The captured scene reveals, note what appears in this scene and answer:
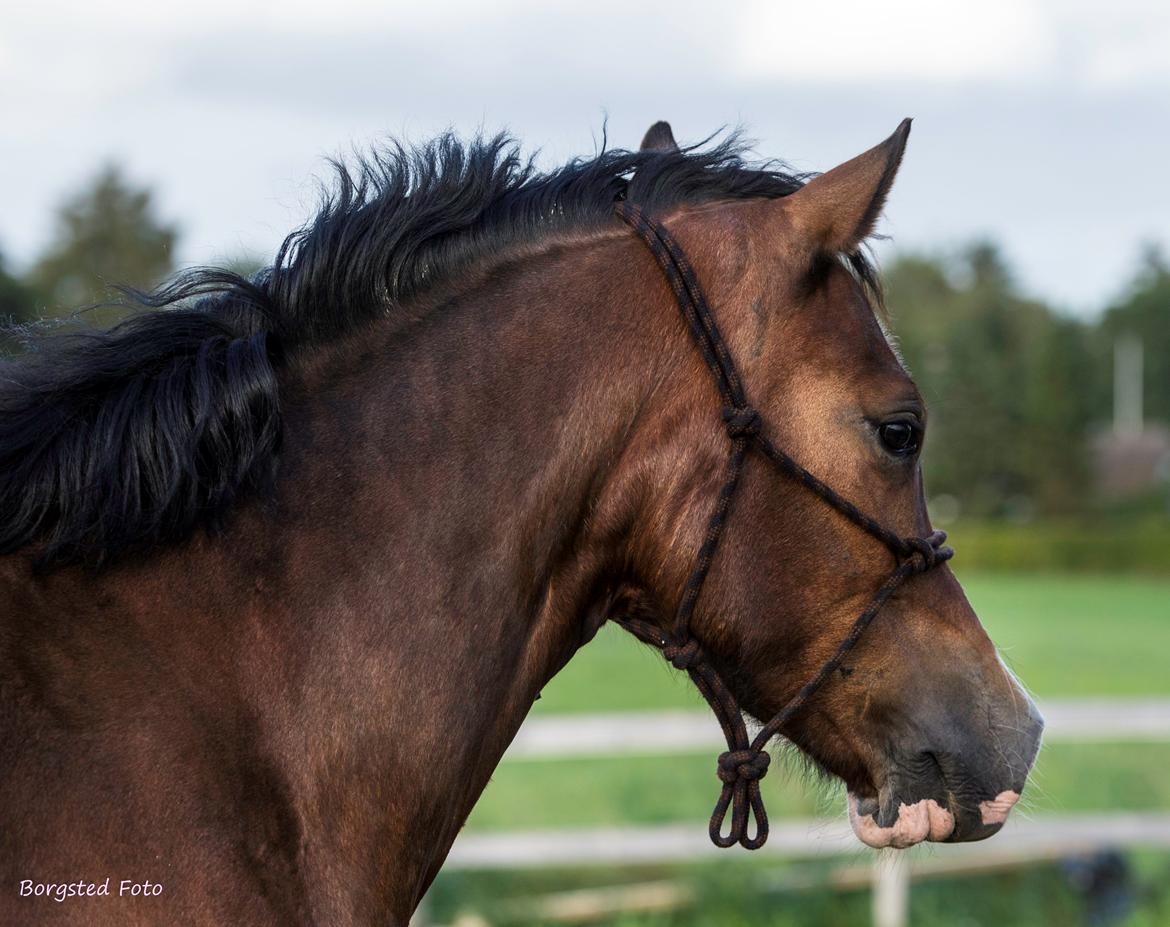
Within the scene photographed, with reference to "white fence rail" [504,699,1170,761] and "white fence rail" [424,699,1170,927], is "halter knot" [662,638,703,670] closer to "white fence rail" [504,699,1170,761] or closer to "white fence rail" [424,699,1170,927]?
"white fence rail" [424,699,1170,927]

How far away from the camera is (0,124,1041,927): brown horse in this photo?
2059mm

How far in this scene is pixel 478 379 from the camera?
95.2 inches

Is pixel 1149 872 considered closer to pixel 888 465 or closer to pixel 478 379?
pixel 888 465

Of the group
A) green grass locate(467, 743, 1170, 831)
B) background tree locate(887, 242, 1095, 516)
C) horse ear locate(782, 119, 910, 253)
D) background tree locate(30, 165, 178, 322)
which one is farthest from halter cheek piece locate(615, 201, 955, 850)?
background tree locate(887, 242, 1095, 516)

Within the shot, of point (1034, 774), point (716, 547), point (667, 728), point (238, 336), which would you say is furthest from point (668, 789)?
point (238, 336)

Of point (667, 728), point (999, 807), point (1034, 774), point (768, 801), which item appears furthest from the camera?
point (768, 801)

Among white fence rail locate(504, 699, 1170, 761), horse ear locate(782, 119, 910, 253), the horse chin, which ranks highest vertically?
horse ear locate(782, 119, 910, 253)

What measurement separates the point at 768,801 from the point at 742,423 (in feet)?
30.8

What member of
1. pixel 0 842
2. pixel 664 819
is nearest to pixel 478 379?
pixel 0 842

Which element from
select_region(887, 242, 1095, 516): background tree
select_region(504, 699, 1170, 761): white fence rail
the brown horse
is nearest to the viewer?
the brown horse

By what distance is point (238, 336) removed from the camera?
7.80 ft

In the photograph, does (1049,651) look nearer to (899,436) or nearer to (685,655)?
(899,436)

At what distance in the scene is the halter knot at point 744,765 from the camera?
2607 millimetres

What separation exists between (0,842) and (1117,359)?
97963 mm
